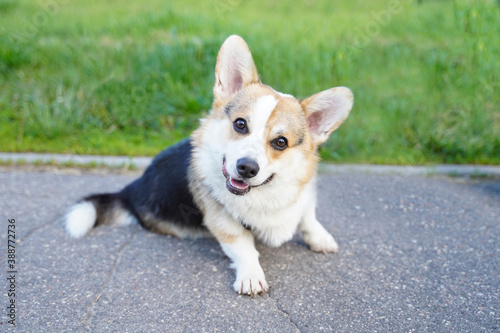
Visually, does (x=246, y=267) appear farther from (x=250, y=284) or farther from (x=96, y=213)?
(x=96, y=213)

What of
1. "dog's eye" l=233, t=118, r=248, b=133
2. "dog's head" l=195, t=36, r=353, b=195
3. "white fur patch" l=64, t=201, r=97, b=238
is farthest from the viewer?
"white fur patch" l=64, t=201, r=97, b=238

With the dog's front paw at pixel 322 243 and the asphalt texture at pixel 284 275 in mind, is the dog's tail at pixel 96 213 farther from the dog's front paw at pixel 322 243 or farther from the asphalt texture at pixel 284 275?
the dog's front paw at pixel 322 243

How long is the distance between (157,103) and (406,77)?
3.30m

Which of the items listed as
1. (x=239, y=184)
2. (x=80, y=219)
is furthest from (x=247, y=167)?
(x=80, y=219)

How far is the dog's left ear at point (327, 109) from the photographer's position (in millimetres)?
2531

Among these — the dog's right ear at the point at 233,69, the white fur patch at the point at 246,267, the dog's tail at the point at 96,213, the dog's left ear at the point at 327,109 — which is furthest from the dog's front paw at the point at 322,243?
the dog's tail at the point at 96,213

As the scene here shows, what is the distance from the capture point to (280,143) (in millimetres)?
2475

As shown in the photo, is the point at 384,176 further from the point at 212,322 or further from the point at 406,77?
the point at 212,322

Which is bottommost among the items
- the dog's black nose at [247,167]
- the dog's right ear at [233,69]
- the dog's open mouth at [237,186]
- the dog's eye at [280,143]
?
the dog's open mouth at [237,186]

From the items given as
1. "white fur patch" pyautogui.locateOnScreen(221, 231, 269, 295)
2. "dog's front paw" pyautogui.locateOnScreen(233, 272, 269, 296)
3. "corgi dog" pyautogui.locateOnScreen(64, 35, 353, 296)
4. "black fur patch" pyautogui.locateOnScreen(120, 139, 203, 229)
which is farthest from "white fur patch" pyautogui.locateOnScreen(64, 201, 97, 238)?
"dog's front paw" pyautogui.locateOnScreen(233, 272, 269, 296)

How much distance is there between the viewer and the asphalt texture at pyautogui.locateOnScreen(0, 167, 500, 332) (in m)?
2.29

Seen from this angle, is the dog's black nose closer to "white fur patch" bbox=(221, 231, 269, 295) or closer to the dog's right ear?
"white fur patch" bbox=(221, 231, 269, 295)

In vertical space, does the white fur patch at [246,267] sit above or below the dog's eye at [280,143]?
below

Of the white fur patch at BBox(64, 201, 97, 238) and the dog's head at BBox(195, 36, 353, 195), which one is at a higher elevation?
the dog's head at BBox(195, 36, 353, 195)
